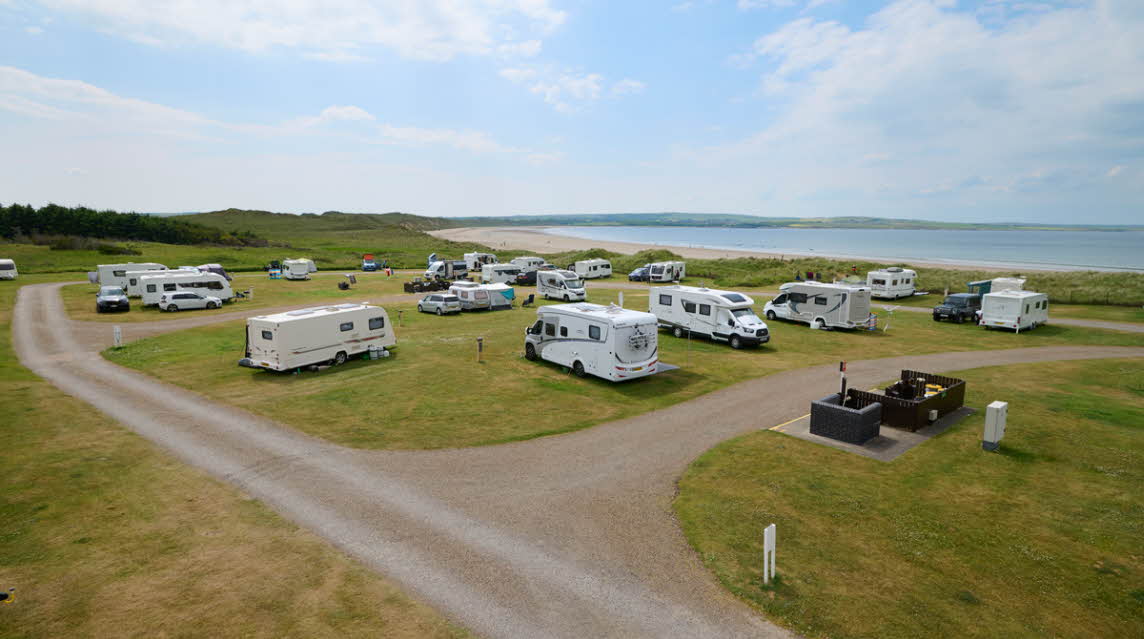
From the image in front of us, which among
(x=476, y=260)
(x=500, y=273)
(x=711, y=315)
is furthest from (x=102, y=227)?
(x=711, y=315)

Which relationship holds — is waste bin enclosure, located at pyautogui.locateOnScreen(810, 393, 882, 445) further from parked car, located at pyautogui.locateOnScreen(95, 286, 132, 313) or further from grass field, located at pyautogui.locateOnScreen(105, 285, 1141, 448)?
parked car, located at pyautogui.locateOnScreen(95, 286, 132, 313)

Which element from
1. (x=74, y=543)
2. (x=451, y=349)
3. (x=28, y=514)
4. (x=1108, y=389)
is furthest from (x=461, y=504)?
(x=1108, y=389)

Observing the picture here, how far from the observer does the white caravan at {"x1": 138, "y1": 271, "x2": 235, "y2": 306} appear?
36.3 m

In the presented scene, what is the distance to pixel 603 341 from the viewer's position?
19547mm

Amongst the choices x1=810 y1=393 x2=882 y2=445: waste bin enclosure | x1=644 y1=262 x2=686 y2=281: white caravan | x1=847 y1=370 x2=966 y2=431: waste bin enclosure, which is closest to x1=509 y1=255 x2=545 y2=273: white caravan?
x1=644 y1=262 x2=686 y2=281: white caravan

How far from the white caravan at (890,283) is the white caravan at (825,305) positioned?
1348cm

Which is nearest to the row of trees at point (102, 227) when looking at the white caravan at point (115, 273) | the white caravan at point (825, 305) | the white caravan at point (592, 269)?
the white caravan at point (115, 273)

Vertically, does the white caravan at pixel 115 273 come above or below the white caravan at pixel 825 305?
above

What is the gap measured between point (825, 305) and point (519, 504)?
Result: 24.3 metres

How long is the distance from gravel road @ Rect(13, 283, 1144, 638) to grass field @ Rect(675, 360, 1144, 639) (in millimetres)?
922

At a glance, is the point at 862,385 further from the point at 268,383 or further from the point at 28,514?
the point at 28,514

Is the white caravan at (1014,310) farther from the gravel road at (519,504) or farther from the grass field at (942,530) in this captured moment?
the gravel road at (519,504)

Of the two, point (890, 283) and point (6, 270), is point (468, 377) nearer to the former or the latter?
point (890, 283)

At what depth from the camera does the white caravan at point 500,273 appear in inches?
1944
